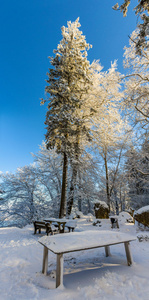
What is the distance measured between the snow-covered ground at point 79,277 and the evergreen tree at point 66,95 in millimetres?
5317

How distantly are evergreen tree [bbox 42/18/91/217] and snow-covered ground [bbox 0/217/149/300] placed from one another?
5317mm

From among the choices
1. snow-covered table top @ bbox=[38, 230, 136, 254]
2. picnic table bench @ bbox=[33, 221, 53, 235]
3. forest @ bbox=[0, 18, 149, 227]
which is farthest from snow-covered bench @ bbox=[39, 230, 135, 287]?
forest @ bbox=[0, 18, 149, 227]

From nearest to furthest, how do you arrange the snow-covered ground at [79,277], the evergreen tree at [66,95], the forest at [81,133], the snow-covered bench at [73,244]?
the snow-covered ground at [79,277]
the snow-covered bench at [73,244]
the forest at [81,133]
the evergreen tree at [66,95]

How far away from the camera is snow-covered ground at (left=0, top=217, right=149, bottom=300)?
2.49 metres

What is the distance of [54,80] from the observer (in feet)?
35.0

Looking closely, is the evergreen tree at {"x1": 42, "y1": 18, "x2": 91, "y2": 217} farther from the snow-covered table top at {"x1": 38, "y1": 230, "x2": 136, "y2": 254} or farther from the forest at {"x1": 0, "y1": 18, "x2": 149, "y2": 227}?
the snow-covered table top at {"x1": 38, "y1": 230, "x2": 136, "y2": 254}

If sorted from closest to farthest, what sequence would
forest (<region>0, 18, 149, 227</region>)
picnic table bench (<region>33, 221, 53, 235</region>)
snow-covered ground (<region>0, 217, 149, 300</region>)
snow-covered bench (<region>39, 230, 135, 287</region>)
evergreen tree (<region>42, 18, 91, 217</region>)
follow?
snow-covered ground (<region>0, 217, 149, 300</region>) < snow-covered bench (<region>39, 230, 135, 287</region>) < picnic table bench (<region>33, 221, 53, 235</region>) < forest (<region>0, 18, 149, 227</region>) < evergreen tree (<region>42, 18, 91, 217</region>)

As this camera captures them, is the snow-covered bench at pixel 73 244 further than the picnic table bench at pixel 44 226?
No

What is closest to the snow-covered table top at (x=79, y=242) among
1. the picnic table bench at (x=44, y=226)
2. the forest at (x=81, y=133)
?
the picnic table bench at (x=44, y=226)

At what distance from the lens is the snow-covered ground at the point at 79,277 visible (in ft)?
8.17

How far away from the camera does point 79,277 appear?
125 inches

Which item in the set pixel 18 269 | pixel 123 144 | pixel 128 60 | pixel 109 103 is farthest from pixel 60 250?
pixel 123 144

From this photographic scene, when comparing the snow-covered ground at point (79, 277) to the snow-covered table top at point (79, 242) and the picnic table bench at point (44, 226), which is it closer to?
the snow-covered table top at point (79, 242)

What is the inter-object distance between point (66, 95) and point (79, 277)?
31.6 ft
